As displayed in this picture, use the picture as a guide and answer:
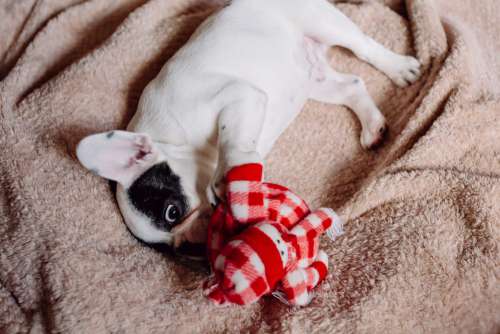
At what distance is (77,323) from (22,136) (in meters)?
0.84

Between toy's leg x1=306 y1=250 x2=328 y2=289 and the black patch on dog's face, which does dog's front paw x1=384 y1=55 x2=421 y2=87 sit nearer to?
toy's leg x1=306 y1=250 x2=328 y2=289


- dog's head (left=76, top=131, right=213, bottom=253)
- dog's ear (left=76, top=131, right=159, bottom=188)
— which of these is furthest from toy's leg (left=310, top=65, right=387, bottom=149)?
dog's ear (left=76, top=131, right=159, bottom=188)

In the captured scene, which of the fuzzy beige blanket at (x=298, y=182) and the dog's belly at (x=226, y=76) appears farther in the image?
the dog's belly at (x=226, y=76)

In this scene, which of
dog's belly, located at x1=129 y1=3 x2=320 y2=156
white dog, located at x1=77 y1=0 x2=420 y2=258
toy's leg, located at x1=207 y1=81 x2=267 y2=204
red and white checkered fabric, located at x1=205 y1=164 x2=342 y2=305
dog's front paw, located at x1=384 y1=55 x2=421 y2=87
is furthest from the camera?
dog's front paw, located at x1=384 y1=55 x2=421 y2=87

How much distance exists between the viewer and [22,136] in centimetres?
189

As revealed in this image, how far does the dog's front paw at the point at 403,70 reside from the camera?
2.21 m

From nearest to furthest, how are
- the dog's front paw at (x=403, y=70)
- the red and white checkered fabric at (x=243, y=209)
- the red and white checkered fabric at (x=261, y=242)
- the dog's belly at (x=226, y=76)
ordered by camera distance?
the red and white checkered fabric at (x=261, y=242) → the red and white checkered fabric at (x=243, y=209) → the dog's belly at (x=226, y=76) → the dog's front paw at (x=403, y=70)

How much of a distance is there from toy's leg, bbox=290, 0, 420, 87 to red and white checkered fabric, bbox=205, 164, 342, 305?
0.93 m

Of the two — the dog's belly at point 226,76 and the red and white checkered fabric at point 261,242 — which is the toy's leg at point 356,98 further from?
the red and white checkered fabric at point 261,242

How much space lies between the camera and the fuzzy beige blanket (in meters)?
1.44

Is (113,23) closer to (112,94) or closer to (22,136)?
(112,94)

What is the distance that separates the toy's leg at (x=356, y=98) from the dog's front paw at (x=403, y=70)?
0.48 feet

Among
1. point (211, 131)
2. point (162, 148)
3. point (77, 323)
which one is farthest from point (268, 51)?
point (77, 323)

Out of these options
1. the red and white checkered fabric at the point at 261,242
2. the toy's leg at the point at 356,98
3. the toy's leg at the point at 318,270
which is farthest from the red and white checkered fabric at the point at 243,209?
the toy's leg at the point at 356,98
